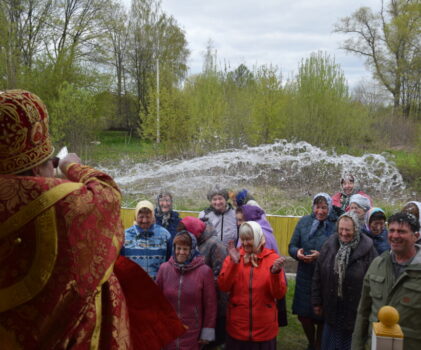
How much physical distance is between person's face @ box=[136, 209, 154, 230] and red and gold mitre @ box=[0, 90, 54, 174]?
2.54 metres

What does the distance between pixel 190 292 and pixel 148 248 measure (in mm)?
719

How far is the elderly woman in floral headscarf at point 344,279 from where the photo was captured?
3490 mm

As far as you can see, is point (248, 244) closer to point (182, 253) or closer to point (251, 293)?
point (251, 293)

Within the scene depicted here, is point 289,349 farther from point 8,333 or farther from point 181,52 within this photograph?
point 181,52

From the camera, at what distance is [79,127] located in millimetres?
16641

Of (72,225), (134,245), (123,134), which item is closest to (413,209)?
(134,245)

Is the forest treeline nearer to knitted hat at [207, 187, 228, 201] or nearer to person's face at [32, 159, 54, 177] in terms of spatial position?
knitted hat at [207, 187, 228, 201]

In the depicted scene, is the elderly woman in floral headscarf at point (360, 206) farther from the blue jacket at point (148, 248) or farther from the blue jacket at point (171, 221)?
the blue jacket at point (148, 248)

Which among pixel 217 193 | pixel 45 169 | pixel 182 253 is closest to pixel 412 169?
pixel 217 193

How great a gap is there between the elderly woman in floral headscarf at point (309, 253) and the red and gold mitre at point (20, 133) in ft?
10.5

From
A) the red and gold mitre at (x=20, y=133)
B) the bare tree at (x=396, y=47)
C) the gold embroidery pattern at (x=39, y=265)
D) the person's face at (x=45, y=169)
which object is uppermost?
the bare tree at (x=396, y=47)

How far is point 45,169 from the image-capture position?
5.08ft

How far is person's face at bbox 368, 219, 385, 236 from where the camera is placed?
13.2 ft

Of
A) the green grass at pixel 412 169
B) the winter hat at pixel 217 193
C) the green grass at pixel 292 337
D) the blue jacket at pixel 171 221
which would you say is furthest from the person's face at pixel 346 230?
the green grass at pixel 412 169
